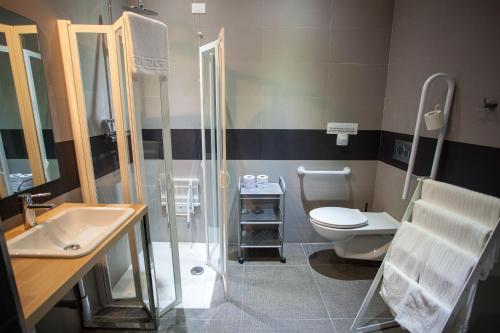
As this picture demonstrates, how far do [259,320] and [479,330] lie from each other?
3.98 ft

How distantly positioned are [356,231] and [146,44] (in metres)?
1.95

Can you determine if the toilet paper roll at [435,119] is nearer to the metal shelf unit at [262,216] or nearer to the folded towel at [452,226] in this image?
the folded towel at [452,226]

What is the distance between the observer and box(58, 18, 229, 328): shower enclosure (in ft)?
4.83

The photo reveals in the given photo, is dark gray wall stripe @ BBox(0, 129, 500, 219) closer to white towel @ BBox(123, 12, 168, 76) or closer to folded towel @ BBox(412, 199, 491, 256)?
folded towel @ BBox(412, 199, 491, 256)

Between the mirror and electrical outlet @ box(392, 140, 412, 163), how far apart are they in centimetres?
240

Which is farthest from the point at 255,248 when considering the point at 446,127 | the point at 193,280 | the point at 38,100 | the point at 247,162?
the point at 38,100

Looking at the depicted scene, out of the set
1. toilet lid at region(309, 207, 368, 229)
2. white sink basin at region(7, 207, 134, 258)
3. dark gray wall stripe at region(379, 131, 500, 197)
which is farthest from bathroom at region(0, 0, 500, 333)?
toilet lid at region(309, 207, 368, 229)

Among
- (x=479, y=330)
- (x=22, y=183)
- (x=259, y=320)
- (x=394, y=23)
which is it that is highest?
(x=394, y=23)

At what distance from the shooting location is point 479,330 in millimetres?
1349

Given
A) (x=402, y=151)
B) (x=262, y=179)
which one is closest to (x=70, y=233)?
(x=262, y=179)

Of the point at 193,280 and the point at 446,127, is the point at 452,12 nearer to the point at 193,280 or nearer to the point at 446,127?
the point at 446,127

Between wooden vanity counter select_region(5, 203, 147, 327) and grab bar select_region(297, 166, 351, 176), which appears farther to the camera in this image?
grab bar select_region(297, 166, 351, 176)

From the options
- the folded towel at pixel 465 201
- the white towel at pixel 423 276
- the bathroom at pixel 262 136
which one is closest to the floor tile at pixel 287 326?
the bathroom at pixel 262 136

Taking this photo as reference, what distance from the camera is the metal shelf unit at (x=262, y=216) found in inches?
90.7
